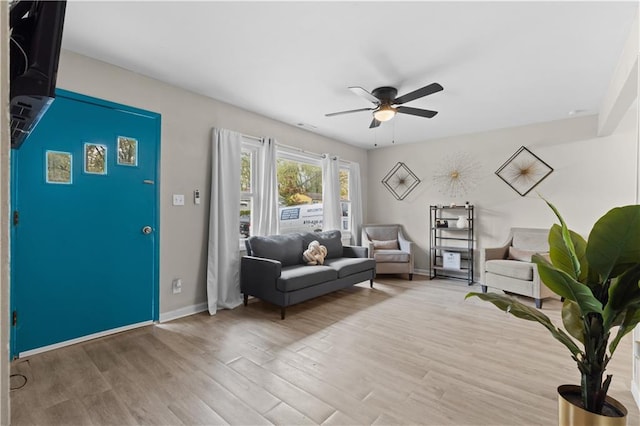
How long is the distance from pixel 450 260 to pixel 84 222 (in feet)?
16.5

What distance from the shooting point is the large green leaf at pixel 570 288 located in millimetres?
1082

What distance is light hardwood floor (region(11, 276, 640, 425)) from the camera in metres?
1.70

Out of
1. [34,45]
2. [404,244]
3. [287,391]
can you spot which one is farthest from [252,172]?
[34,45]

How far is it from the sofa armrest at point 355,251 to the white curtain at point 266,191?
1269 millimetres

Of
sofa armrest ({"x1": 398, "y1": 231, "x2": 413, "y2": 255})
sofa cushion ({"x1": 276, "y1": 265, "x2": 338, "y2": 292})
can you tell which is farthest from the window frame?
sofa armrest ({"x1": 398, "y1": 231, "x2": 413, "y2": 255})

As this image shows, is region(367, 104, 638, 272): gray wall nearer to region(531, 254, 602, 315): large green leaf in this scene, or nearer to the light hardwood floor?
the light hardwood floor

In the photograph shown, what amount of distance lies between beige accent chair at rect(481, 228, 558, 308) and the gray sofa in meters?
1.66

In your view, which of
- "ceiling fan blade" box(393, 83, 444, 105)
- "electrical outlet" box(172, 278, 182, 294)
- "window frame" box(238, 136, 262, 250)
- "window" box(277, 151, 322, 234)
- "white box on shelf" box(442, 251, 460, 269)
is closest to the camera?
"ceiling fan blade" box(393, 83, 444, 105)

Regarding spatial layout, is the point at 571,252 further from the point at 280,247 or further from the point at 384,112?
the point at 280,247

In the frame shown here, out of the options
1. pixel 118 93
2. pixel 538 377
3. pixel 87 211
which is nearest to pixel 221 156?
pixel 118 93

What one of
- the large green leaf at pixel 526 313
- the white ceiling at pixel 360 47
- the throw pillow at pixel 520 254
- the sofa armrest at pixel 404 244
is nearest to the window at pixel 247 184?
the white ceiling at pixel 360 47

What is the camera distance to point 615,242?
3.62ft

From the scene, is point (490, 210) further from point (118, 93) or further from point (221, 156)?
point (118, 93)

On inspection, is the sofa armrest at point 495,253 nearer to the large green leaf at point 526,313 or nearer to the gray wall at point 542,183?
the gray wall at point 542,183
